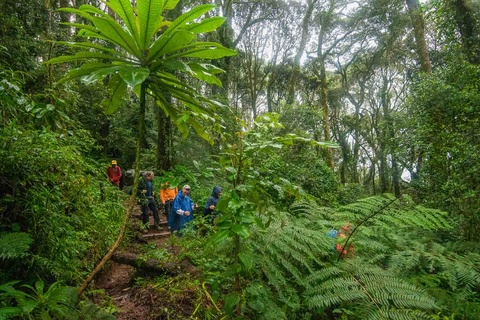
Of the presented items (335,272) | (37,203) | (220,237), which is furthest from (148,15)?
(335,272)

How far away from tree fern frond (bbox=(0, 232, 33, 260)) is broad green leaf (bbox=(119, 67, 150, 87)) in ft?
5.41

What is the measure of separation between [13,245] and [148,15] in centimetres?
209

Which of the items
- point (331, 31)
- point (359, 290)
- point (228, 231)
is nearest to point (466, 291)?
point (359, 290)

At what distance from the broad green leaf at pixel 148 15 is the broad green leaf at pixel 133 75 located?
11.4 inches

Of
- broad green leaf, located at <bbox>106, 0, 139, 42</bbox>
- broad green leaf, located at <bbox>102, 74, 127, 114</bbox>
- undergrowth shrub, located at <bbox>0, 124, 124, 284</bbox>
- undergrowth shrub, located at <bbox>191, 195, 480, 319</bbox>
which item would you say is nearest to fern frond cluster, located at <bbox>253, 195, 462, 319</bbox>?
undergrowth shrub, located at <bbox>191, 195, 480, 319</bbox>

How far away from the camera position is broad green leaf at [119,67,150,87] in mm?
1598

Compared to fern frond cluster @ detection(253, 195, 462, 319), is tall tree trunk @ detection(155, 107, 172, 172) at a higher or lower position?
higher

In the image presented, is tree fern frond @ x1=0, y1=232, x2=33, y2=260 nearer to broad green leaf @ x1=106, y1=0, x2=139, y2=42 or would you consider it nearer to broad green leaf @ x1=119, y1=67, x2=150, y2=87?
broad green leaf @ x1=119, y1=67, x2=150, y2=87

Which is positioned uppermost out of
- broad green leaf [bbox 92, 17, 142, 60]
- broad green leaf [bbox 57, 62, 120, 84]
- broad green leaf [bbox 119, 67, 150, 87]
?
broad green leaf [bbox 92, 17, 142, 60]

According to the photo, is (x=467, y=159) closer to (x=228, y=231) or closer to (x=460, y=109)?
(x=460, y=109)

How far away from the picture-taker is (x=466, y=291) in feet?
7.60

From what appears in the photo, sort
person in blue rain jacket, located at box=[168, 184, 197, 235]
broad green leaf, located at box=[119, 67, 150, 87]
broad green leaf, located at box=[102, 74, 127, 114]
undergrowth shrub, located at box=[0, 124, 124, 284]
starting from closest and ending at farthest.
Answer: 1. broad green leaf, located at box=[119, 67, 150, 87]
2. broad green leaf, located at box=[102, 74, 127, 114]
3. undergrowth shrub, located at box=[0, 124, 124, 284]
4. person in blue rain jacket, located at box=[168, 184, 197, 235]

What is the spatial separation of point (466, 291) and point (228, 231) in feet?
7.15

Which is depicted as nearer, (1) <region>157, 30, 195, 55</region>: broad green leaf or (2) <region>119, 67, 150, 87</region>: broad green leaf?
(2) <region>119, 67, 150, 87</region>: broad green leaf
